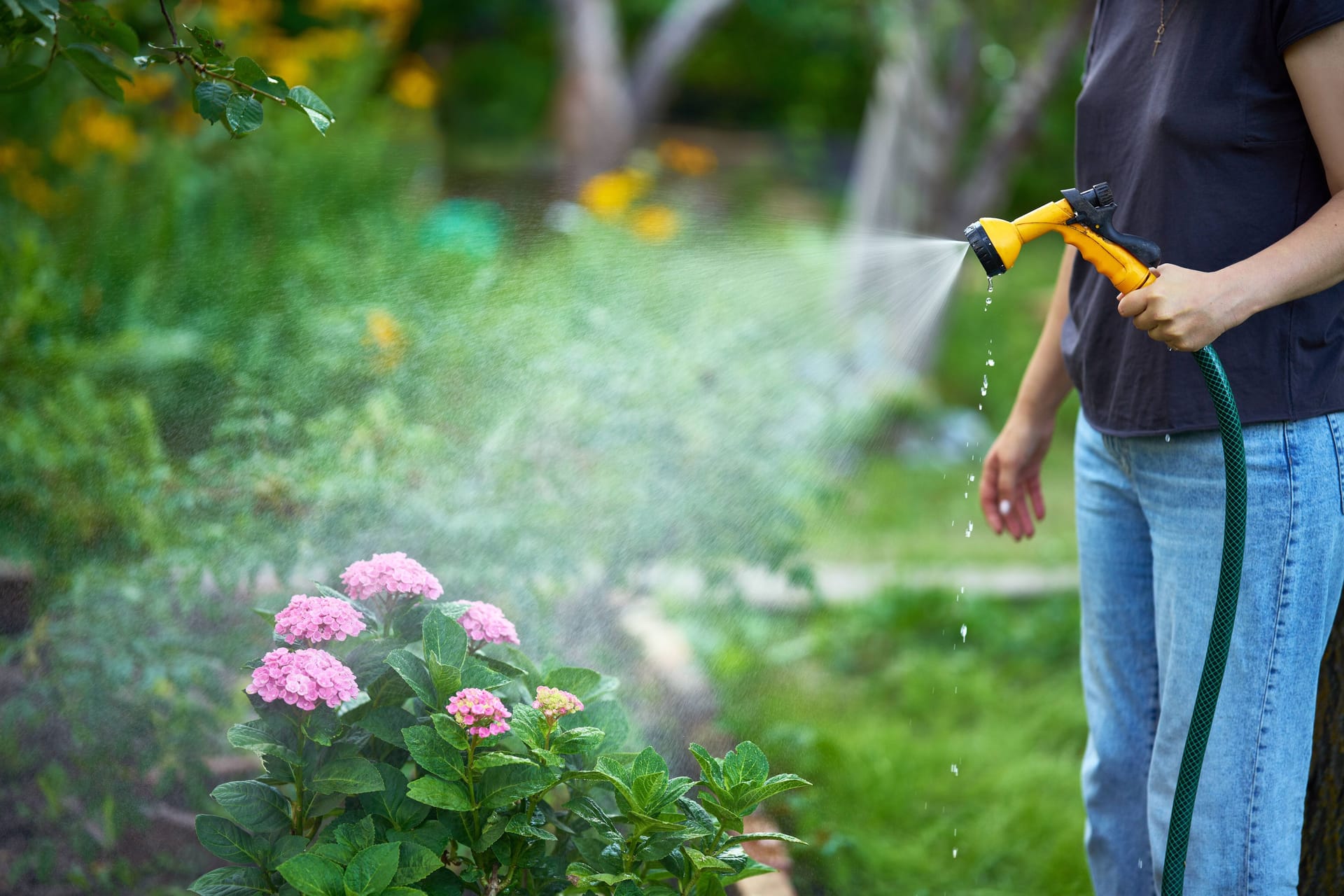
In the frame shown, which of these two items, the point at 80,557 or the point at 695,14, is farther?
the point at 695,14

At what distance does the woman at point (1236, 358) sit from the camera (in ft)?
3.82

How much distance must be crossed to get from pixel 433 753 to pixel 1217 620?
866 millimetres

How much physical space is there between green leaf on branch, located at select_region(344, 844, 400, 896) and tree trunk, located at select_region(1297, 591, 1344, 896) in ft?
4.14

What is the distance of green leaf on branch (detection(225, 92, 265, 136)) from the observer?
1.25 metres

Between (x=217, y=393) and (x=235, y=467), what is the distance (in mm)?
620

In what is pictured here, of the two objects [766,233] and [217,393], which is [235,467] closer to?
[217,393]

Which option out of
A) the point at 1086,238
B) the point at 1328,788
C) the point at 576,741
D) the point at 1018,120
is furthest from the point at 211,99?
the point at 1018,120

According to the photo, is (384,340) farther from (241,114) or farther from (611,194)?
(611,194)

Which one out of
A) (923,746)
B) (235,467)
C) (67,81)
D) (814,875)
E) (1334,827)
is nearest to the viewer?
(1334,827)

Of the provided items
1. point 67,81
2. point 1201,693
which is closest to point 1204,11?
point 1201,693

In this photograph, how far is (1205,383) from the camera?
1.28 meters

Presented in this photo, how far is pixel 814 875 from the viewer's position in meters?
1.99

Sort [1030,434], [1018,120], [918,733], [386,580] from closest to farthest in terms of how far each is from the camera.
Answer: [386,580] < [1030,434] < [918,733] < [1018,120]

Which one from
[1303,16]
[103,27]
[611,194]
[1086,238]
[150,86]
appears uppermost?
[150,86]
